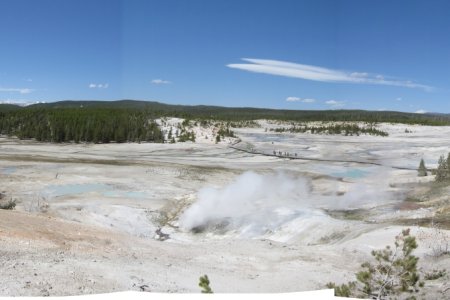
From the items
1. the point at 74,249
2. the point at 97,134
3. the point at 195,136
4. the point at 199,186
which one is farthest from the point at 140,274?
the point at 97,134

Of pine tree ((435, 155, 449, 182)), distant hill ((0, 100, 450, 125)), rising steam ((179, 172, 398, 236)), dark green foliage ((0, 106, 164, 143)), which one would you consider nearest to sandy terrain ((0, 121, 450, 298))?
rising steam ((179, 172, 398, 236))

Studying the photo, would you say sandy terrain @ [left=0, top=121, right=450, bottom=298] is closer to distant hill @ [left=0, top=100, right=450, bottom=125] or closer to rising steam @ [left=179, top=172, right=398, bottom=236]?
rising steam @ [left=179, top=172, right=398, bottom=236]

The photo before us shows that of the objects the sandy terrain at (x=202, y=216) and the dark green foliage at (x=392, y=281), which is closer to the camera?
the dark green foliage at (x=392, y=281)

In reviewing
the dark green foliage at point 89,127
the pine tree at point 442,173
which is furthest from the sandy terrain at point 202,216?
the dark green foliage at point 89,127

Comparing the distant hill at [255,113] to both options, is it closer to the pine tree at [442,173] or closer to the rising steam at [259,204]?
the pine tree at [442,173]

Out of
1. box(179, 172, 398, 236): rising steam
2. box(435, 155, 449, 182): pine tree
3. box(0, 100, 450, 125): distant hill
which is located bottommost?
box(179, 172, 398, 236): rising steam

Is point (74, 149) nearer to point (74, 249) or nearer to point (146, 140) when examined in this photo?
point (146, 140)
